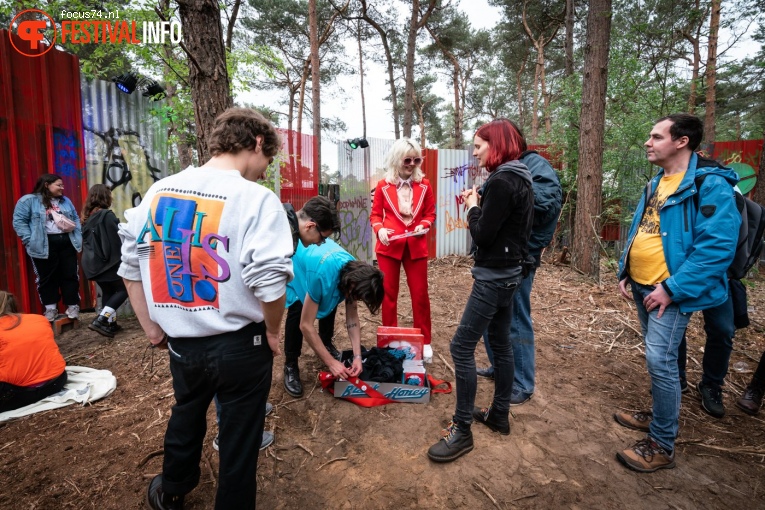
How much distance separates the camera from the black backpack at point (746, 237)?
2566 millimetres

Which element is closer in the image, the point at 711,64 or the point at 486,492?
the point at 486,492

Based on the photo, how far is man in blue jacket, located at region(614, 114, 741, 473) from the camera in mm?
2129

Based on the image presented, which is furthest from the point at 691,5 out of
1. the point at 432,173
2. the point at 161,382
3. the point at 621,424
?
the point at 161,382

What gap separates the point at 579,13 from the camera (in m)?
14.6

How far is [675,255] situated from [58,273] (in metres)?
6.35

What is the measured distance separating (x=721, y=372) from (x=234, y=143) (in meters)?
3.76

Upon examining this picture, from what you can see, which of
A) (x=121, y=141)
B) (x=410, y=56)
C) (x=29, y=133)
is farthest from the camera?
(x=410, y=56)

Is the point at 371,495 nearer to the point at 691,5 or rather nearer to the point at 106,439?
the point at 106,439

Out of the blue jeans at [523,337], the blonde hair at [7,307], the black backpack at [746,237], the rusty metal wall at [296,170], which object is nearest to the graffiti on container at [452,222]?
the rusty metal wall at [296,170]

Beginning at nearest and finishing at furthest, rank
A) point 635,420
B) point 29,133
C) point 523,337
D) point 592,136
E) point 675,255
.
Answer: point 675,255
point 635,420
point 523,337
point 29,133
point 592,136

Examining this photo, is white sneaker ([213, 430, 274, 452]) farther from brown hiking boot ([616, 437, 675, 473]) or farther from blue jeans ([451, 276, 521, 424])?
brown hiking boot ([616, 437, 675, 473])

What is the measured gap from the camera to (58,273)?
15.7 ft

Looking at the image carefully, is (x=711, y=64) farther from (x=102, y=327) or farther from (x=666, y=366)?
(x=102, y=327)

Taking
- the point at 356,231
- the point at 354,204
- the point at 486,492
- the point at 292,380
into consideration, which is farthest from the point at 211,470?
the point at 354,204
